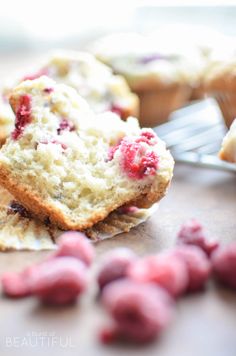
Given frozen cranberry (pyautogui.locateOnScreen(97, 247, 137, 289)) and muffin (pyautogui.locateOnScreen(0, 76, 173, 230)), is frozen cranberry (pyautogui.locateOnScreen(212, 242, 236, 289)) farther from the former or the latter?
muffin (pyautogui.locateOnScreen(0, 76, 173, 230))

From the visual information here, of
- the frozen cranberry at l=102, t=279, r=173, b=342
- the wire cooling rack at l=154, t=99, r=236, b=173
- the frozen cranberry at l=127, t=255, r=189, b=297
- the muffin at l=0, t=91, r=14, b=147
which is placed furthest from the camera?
the wire cooling rack at l=154, t=99, r=236, b=173

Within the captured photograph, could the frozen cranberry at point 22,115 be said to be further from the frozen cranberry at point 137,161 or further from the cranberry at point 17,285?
the cranberry at point 17,285

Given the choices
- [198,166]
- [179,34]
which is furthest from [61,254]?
[179,34]

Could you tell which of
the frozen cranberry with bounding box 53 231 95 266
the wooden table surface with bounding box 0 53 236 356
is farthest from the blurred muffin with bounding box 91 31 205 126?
the frozen cranberry with bounding box 53 231 95 266

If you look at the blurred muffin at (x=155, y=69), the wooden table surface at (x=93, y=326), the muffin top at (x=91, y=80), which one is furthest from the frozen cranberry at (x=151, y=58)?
the wooden table surface at (x=93, y=326)

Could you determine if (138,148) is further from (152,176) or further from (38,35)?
(38,35)

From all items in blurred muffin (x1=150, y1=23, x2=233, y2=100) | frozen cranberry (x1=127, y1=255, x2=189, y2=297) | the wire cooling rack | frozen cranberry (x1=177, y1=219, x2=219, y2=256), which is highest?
frozen cranberry (x1=127, y1=255, x2=189, y2=297)

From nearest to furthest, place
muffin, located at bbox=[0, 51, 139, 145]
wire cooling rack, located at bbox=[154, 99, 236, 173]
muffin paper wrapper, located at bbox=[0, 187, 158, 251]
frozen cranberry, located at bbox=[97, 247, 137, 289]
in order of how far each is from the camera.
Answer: frozen cranberry, located at bbox=[97, 247, 137, 289]
muffin paper wrapper, located at bbox=[0, 187, 158, 251]
wire cooling rack, located at bbox=[154, 99, 236, 173]
muffin, located at bbox=[0, 51, 139, 145]
